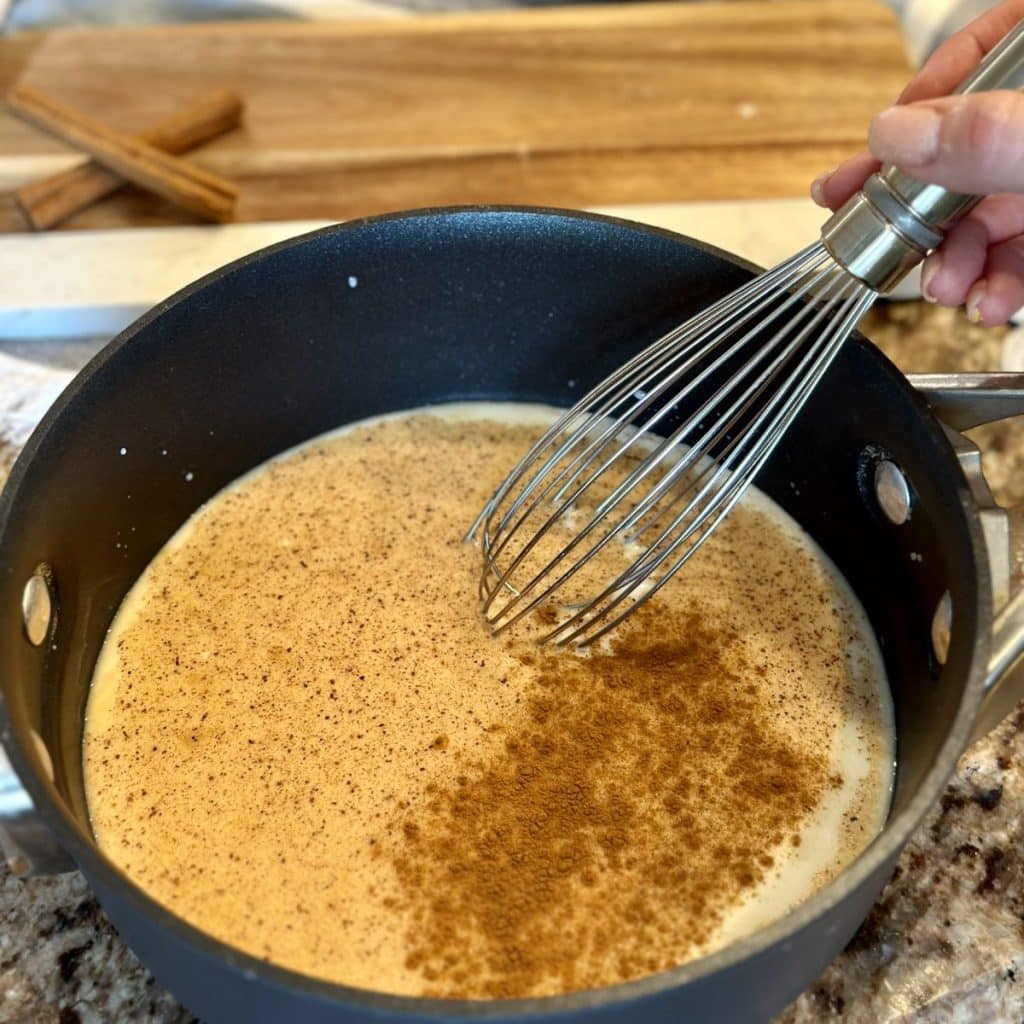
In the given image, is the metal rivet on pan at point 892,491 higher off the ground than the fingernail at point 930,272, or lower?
lower

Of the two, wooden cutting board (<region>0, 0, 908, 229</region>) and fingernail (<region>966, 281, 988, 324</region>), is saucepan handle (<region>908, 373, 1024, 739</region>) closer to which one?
fingernail (<region>966, 281, 988, 324</region>)

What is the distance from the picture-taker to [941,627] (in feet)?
2.56

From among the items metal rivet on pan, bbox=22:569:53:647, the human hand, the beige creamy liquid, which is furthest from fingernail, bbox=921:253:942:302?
metal rivet on pan, bbox=22:569:53:647

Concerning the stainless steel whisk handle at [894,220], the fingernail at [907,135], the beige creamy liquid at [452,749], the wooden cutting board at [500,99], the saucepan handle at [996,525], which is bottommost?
the beige creamy liquid at [452,749]

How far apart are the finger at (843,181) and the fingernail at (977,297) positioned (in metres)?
0.13

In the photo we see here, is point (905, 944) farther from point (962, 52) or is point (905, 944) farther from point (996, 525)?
point (962, 52)

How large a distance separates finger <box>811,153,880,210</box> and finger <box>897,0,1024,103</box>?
0.20 ft

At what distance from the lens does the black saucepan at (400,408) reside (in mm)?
553

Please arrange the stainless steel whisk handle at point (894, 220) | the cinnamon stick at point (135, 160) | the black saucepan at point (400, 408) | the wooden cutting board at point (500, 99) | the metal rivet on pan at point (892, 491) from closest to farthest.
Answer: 1. the black saucepan at point (400, 408)
2. the stainless steel whisk handle at point (894, 220)
3. the metal rivet on pan at point (892, 491)
4. the cinnamon stick at point (135, 160)
5. the wooden cutting board at point (500, 99)

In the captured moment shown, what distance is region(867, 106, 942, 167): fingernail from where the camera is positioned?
2.06ft

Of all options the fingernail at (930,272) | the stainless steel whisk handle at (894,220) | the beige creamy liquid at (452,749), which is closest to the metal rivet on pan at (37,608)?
the beige creamy liquid at (452,749)

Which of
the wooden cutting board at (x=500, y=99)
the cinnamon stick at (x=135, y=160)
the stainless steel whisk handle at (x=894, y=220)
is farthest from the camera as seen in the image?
the wooden cutting board at (x=500, y=99)

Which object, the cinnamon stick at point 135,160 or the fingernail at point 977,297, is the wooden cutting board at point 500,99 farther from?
the fingernail at point 977,297

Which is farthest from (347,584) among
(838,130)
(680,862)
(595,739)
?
(838,130)
